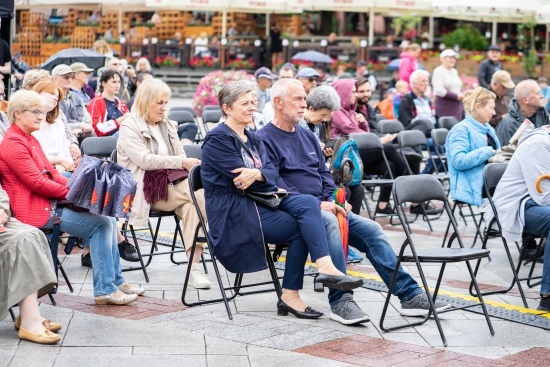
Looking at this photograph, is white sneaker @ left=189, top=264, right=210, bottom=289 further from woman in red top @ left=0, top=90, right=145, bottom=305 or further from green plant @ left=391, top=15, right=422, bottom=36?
green plant @ left=391, top=15, right=422, bottom=36

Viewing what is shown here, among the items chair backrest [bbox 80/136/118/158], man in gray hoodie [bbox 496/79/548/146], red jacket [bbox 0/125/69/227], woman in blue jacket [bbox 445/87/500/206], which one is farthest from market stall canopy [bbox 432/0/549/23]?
red jacket [bbox 0/125/69/227]

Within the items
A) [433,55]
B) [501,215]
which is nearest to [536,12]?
[433,55]

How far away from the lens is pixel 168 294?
7469 mm

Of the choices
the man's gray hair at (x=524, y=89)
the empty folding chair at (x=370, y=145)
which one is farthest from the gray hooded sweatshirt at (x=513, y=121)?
the empty folding chair at (x=370, y=145)

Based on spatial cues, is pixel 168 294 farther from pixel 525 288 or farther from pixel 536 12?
pixel 536 12

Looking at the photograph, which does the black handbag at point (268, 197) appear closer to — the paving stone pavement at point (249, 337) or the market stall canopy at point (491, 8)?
the paving stone pavement at point (249, 337)

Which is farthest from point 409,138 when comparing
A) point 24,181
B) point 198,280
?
point 24,181

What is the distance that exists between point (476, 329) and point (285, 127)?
6.36ft

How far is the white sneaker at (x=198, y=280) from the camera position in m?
7.65

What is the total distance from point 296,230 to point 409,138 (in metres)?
4.98

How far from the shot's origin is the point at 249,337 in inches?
249

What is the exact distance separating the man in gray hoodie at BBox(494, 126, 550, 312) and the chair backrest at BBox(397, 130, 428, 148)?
11.3 ft

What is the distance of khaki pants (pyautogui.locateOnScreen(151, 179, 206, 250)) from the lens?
25.7 feet

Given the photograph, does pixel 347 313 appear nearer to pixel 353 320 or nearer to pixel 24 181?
pixel 353 320
